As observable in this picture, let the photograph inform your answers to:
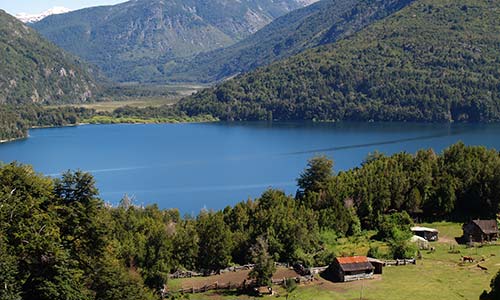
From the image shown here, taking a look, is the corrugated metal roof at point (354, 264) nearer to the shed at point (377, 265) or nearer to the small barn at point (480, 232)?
the shed at point (377, 265)

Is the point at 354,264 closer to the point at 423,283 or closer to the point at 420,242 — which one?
the point at 423,283

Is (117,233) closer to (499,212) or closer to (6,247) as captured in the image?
(6,247)

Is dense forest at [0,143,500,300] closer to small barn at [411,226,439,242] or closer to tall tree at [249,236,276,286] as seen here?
small barn at [411,226,439,242]

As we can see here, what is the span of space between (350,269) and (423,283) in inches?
199

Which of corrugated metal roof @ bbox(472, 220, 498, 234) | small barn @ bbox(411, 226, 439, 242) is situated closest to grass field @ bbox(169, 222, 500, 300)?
corrugated metal roof @ bbox(472, 220, 498, 234)

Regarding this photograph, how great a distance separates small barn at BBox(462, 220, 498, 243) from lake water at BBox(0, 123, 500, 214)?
33.8 m

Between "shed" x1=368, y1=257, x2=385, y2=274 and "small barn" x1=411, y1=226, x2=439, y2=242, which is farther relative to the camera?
"small barn" x1=411, y1=226, x2=439, y2=242

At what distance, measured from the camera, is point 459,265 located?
4916 cm

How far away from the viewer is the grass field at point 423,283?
43656mm

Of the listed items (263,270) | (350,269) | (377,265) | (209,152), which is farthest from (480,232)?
(209,152)

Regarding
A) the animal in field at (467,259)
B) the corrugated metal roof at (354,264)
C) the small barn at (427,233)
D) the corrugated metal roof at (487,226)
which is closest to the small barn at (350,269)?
the corrugated metal roof at (354,264)

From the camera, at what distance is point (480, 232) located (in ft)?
184

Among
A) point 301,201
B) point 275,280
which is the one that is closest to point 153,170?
point 301,201

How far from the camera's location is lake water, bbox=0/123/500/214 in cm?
9538
